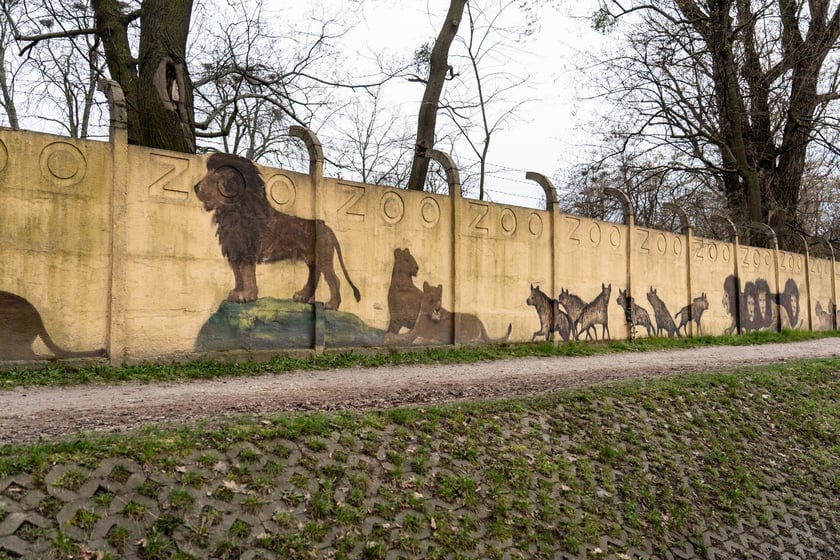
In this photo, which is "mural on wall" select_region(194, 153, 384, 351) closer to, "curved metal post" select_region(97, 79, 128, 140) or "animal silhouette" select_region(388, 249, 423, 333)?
"animal silhouette" select_region(388, 249, 423, 333)

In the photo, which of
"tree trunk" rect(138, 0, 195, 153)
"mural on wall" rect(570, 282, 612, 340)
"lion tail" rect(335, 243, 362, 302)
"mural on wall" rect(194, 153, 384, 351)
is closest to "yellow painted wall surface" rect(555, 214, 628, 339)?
"mural on wall" rect(570, 282, 612, 340)

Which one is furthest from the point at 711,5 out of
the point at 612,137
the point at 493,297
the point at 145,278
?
the point at 145,278

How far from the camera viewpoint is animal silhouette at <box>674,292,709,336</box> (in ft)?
51.5

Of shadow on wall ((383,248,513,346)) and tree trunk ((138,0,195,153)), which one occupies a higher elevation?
tree trunk ((138,0,195,153))

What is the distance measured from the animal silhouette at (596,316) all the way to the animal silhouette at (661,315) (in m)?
1.73

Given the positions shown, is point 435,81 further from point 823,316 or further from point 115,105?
point 823,316

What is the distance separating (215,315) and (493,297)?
4.99 meters

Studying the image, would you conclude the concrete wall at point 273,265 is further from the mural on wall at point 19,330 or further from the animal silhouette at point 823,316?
the animal silhouette at point 823,316

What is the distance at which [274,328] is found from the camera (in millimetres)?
8867

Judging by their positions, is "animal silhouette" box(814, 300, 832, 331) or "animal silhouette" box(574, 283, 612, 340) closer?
"animal silhouette" box(574, 283, 612, 340)

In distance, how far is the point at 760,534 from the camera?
19.8 feet

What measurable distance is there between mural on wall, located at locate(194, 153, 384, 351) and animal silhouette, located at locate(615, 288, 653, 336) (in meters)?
7.04

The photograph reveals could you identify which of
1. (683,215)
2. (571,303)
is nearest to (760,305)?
(683,215)

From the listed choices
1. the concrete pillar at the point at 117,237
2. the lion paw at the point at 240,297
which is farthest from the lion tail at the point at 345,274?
the concrete pillar at the point at 117,237
